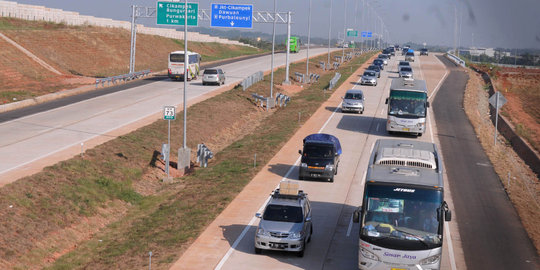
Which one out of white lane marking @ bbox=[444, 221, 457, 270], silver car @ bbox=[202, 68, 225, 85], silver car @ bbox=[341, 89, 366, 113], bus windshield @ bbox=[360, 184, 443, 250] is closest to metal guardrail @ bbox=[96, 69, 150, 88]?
silver car @ bbox=[202, 68, 225, 85]

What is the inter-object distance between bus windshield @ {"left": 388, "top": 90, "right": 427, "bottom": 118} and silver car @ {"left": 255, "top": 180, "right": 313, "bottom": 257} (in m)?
19.9

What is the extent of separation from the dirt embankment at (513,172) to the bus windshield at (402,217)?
7316 mm

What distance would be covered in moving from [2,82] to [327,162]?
39127 millimetres

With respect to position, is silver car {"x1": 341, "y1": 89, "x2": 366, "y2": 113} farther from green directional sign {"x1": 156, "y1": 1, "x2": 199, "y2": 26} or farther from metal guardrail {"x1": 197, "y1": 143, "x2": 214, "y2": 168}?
green directional sign {"x1": 156, "y1": 1, "x2": 199, "y2": 26}

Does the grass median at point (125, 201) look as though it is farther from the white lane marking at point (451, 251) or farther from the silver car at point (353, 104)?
the silver car at point (353, 104)

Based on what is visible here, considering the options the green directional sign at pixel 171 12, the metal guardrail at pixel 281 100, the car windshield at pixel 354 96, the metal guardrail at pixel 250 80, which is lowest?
the metal guardrail at pixel 281 100

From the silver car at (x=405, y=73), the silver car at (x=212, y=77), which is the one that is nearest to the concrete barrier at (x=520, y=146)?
the silver car at (x=405, y=73)

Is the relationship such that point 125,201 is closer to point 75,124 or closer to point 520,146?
point 75,124

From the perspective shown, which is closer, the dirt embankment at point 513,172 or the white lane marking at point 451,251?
the white lane marking at point 451,251

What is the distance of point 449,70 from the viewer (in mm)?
96625

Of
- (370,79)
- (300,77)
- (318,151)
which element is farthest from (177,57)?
(318,151)

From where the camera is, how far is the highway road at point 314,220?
20.2 m

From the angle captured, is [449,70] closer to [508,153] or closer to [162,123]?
[508,153]

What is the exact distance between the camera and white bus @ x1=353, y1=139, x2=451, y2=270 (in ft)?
55.0
